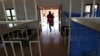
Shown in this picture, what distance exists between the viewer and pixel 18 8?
6.48m

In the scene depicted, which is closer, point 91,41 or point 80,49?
point 91,41

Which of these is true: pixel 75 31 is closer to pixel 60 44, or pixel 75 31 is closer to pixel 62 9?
pixel 60 44

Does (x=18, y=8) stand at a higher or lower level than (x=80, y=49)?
higher

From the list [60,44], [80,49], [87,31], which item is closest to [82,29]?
[87,31]

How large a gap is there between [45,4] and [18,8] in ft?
5.11

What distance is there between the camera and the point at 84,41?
7.82ft

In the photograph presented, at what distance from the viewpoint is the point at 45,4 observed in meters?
6.47

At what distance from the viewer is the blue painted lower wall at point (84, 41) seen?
225 cm

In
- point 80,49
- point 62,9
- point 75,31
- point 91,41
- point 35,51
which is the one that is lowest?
point 35,51

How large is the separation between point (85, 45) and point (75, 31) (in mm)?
359

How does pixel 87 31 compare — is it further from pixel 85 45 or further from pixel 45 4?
pixel 45 4

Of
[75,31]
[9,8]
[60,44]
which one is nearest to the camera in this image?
[75,31]

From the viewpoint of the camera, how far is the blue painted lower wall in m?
2.25

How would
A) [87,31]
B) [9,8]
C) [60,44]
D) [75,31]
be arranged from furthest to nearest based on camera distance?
[9,8] → [60,44] → [75,31] → [87,31]
